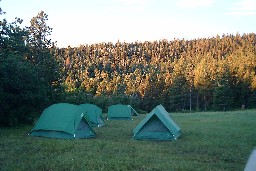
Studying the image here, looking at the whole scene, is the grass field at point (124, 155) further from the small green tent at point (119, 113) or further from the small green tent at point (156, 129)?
the small green tent at point (119, 113)

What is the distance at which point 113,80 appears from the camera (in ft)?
305

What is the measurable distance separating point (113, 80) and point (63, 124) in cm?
7212

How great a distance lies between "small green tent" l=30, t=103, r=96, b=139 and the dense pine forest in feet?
16.7

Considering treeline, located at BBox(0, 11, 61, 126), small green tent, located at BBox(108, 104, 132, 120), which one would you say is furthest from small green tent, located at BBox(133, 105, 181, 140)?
small green tent, located at BBox(108, 104, 132, 120)

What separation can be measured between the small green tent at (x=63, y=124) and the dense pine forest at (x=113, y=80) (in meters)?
5.10

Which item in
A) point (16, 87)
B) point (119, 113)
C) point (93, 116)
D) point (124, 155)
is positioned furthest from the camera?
point (119, 113)

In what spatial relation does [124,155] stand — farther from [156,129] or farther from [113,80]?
[113,80]

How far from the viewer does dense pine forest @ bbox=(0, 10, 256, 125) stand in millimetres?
26219

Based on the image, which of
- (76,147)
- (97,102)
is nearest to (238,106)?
(97,102)

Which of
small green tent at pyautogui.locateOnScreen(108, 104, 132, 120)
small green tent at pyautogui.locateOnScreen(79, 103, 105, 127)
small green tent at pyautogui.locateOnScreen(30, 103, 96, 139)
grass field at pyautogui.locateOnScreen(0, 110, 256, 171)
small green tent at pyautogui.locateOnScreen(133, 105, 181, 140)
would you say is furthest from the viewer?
small green tent at pyautogui.locateOnScreen(108, 104, 132, 120)

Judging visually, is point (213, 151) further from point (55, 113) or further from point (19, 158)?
point (55, 113)

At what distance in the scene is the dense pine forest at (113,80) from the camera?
26219 millimetres

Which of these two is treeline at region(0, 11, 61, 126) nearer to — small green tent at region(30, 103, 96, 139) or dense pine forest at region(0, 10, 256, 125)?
dense pine forest at region(0, 10, 256, 125)

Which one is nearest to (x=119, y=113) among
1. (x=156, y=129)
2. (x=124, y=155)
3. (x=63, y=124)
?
(x=156, y=129)
